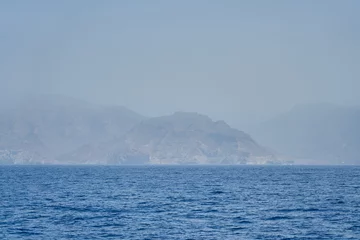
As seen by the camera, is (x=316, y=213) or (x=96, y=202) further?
(x=96, y=202)

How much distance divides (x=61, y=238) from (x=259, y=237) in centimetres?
1797

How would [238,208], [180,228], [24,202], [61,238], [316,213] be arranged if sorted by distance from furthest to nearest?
[24,202] → [238,208] → [316,213] → [180,228] → [61,238]

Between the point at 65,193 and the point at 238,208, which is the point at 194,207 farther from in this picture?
the point at 65,193

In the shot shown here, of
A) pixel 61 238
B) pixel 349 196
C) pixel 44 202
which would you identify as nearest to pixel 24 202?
A: pixel 44 202

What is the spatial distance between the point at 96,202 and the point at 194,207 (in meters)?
15.1

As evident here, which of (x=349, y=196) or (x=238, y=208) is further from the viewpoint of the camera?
(x=349, y=196)

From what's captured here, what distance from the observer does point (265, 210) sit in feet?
257

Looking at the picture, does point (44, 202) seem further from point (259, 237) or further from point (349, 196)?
point (349, 196)

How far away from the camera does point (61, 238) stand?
57.2 meters

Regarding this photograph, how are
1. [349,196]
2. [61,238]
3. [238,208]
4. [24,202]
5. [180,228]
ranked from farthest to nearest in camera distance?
[349,196]
[24,202]
[238,208]
[180,228]
[61,238]

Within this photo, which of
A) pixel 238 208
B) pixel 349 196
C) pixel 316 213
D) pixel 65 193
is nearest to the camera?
pixel 316 213

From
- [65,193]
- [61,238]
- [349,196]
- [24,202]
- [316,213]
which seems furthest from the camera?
[65,193]

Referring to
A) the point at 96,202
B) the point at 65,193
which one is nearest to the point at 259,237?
the point at 96,202

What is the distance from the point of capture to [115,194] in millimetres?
104062
